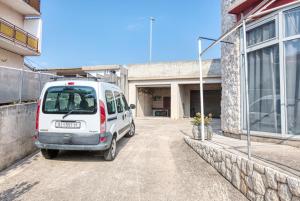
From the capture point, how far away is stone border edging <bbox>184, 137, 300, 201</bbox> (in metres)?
3.12

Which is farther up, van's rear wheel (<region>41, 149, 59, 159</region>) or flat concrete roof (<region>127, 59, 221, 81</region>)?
flat concrete roof (<region>127, 59, 221, 81</region>)

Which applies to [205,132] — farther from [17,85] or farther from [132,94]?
[132,94]

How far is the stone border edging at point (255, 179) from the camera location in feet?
10.2

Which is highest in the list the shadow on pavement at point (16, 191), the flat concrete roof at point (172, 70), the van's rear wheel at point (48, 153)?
the flat concrete roof at point (172, 70)

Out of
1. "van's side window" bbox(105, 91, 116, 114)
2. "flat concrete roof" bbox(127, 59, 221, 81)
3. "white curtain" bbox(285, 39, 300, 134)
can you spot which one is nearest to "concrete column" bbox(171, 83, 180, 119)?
"flat concrete roof" bbox(127, 59, 221, 81)

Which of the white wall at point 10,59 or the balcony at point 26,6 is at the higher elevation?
the balcony at point 26,6

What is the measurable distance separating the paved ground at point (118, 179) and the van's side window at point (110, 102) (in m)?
1.35

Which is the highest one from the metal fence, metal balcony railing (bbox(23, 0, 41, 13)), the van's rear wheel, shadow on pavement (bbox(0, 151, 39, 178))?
metal balcony railing (bbox(23, 0, 41, 13))

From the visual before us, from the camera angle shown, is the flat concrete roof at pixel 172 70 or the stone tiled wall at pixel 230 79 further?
the flat concrete roof at pixel 172 70

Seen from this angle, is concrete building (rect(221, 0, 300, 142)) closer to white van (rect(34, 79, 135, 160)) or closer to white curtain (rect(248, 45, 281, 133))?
white curtain (rect(248, 45, 281, 133))

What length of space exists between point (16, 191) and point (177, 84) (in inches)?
652

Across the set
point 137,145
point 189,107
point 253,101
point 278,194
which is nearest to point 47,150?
point 137,145

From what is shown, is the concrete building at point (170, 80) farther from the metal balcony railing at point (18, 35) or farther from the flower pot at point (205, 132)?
the flower pot at point (205, 132)

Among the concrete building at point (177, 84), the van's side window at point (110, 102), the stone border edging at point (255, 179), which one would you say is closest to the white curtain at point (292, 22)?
the stone border edging at point (255, 179)
